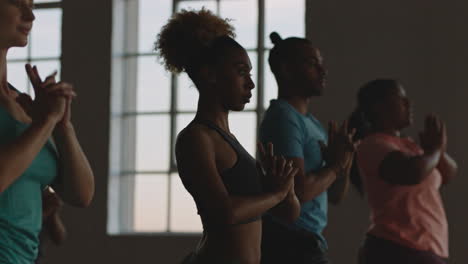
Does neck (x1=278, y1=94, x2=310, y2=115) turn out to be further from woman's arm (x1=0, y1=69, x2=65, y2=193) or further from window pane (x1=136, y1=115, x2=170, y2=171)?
window pane (x1=136, y1=115, x2=170, y2=171)

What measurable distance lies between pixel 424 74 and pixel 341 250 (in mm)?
1302

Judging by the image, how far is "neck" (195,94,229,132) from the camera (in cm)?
204

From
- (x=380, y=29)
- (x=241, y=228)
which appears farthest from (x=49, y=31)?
(x=241, y=228)

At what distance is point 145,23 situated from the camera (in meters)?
6.02

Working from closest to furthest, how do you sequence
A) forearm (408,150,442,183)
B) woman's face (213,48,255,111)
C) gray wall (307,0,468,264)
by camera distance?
woman's face (213,48,255,111) < forearm (408,150,442,183) < gray wall (307,0,468,264)

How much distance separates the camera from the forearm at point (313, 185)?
2350mm

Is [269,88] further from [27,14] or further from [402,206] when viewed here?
[27,14]

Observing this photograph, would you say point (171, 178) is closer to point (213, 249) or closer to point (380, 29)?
point (380, 29)

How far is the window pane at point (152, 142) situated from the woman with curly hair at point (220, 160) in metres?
3.71

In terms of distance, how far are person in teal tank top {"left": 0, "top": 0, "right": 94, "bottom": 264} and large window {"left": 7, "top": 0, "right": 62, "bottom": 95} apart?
181 inches

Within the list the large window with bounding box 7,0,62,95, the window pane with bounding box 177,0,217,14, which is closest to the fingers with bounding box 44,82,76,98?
the window pane with bounding box 177,0,217,14

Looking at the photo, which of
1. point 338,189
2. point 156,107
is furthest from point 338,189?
point 156,107

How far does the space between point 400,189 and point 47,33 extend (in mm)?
4196

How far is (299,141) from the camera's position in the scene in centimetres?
246
